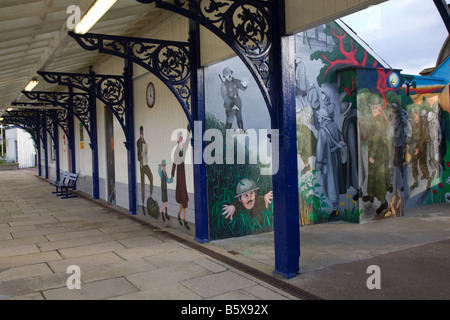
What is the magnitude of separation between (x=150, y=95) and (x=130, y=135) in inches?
53.3

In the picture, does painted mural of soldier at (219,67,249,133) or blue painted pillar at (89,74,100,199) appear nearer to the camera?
painted mural of soldier at (219,67,249,133)

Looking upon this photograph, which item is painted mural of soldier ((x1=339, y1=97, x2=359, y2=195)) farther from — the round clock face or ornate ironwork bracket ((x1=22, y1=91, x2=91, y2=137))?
ornate ironwork bracket ((x1=22, y1=91, x2=91, y2=137))

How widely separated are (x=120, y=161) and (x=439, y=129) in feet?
25.9

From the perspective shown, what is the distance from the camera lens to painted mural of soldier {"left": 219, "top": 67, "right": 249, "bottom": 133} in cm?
663

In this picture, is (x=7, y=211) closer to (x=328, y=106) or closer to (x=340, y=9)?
(x=328, y=106)

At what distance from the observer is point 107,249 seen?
6113mm

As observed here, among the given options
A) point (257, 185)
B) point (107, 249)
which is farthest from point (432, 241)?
point (107, 249)

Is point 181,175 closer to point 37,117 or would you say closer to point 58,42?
point 58,42

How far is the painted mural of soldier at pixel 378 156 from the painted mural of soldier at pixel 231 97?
2766mm

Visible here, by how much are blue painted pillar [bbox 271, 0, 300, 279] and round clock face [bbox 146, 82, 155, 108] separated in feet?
13.6

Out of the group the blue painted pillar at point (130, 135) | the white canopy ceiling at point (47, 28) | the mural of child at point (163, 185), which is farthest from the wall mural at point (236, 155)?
the blue painted pillar at point (130, 135)

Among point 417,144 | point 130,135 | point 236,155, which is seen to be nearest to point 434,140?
point 417,144

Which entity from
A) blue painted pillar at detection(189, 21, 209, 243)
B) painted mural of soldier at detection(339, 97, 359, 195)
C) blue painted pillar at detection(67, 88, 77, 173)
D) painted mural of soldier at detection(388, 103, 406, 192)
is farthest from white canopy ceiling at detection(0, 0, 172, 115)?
blue painted pillar at detection(67, 88, 77, 173)

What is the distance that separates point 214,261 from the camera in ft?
17.4
